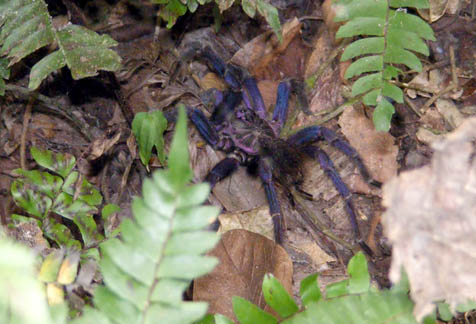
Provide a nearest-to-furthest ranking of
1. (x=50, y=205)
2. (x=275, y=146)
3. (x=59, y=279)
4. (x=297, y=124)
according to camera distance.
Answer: (x=59, y=279) < (x=50, y=205) < (x=275, y=146) < (x=297, y=124)

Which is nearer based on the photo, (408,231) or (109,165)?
(408,231)

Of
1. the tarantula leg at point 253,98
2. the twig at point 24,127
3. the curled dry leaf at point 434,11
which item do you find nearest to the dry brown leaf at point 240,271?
the tarantula leg at point 253,98

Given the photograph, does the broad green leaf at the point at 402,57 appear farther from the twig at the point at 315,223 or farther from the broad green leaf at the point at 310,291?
the broad green leaf at the point at 310,291

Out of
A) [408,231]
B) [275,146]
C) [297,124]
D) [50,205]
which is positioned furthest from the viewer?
[297,124]

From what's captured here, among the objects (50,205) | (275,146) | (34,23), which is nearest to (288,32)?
(275,146)

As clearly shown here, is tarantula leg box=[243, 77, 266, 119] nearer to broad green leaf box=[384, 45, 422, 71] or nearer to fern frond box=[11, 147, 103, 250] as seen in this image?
broad green leaf box=[384, 45, 422, 71]

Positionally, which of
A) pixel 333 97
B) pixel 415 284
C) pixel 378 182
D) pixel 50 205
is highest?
Answer: pixel 415 284

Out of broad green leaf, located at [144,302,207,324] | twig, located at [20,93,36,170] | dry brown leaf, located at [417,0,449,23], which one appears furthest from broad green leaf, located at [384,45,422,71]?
twig, located at [20,93,36,170]

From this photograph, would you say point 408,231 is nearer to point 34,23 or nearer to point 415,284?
point 415,284
